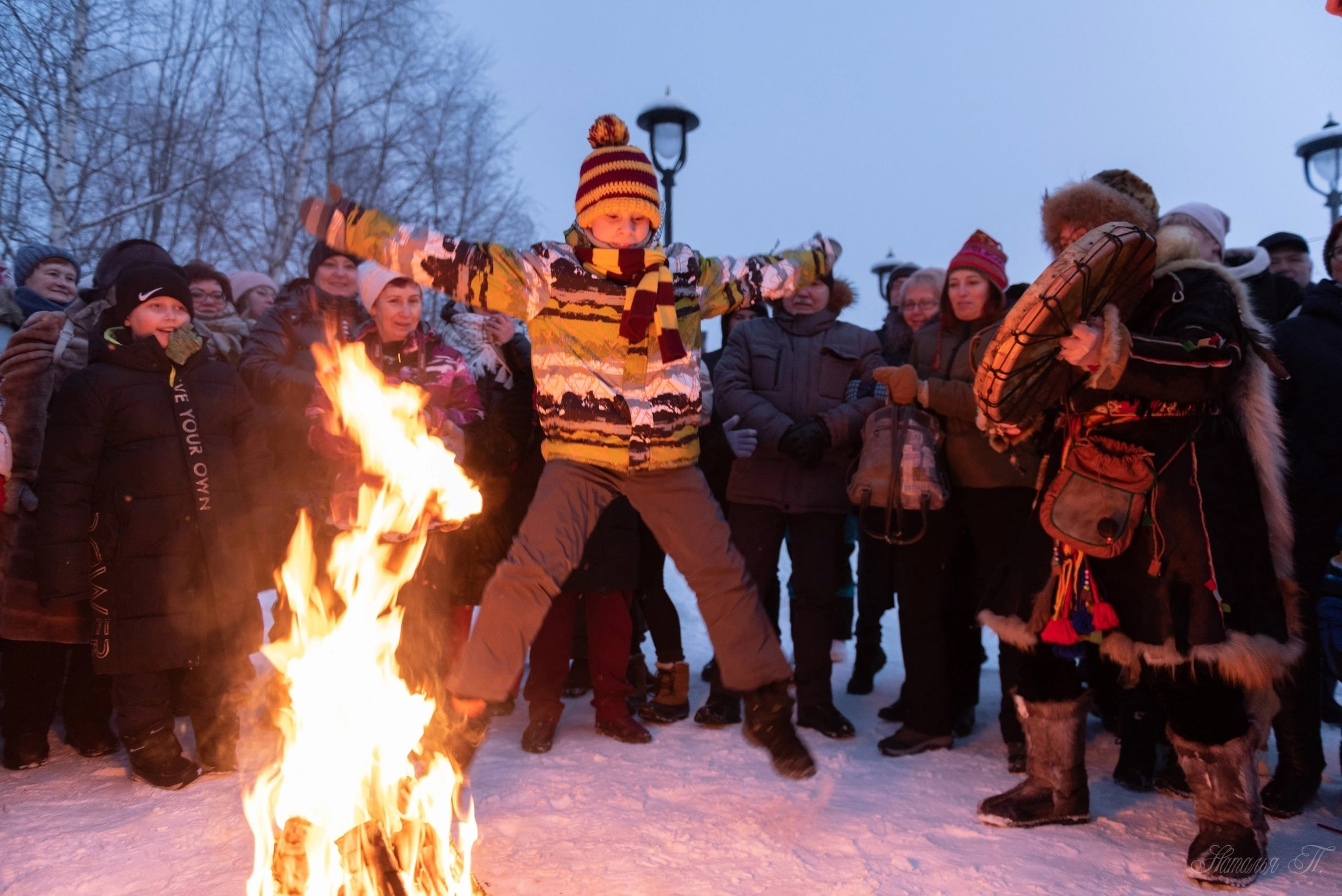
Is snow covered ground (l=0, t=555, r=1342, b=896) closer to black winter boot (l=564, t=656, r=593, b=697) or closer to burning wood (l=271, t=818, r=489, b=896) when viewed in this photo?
burning wood (l=271, t=818, r=489, b=896)

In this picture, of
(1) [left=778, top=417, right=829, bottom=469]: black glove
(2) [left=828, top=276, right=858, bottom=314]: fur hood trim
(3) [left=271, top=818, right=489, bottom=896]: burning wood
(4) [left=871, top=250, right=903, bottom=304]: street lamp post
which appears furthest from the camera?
(4) [left=871, top=250, right=903, bottom=304]: street lamp post

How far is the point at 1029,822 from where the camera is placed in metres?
3.21

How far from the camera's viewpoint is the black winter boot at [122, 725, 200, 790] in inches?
140

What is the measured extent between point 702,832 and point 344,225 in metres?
2.49

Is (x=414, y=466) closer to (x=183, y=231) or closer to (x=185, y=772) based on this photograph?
(x=185, y=772)

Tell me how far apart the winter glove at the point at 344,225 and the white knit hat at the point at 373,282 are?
124 cm

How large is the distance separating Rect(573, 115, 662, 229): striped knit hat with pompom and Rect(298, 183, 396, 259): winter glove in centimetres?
79

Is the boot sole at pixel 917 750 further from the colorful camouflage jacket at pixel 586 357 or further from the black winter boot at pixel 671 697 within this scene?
the colorful camouflage jacket at pixel 586 357

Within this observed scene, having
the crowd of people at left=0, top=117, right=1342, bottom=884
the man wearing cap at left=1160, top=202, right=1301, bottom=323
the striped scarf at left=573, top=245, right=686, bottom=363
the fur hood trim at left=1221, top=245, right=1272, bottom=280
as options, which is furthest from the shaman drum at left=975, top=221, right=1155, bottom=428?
the striped scarf at left=573, top=245, right=686, bottom=363

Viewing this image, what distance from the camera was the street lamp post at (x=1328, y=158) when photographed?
8.56 m

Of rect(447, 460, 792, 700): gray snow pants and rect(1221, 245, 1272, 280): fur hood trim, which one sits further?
rect(1221, 245, 1272, 280): fur hood trim

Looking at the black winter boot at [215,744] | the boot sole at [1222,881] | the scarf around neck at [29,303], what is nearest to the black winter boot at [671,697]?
the black winter boot at [215,744]

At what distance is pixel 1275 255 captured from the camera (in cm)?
541

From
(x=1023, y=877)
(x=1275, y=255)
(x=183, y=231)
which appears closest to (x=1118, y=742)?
(x=1023, y=877)
